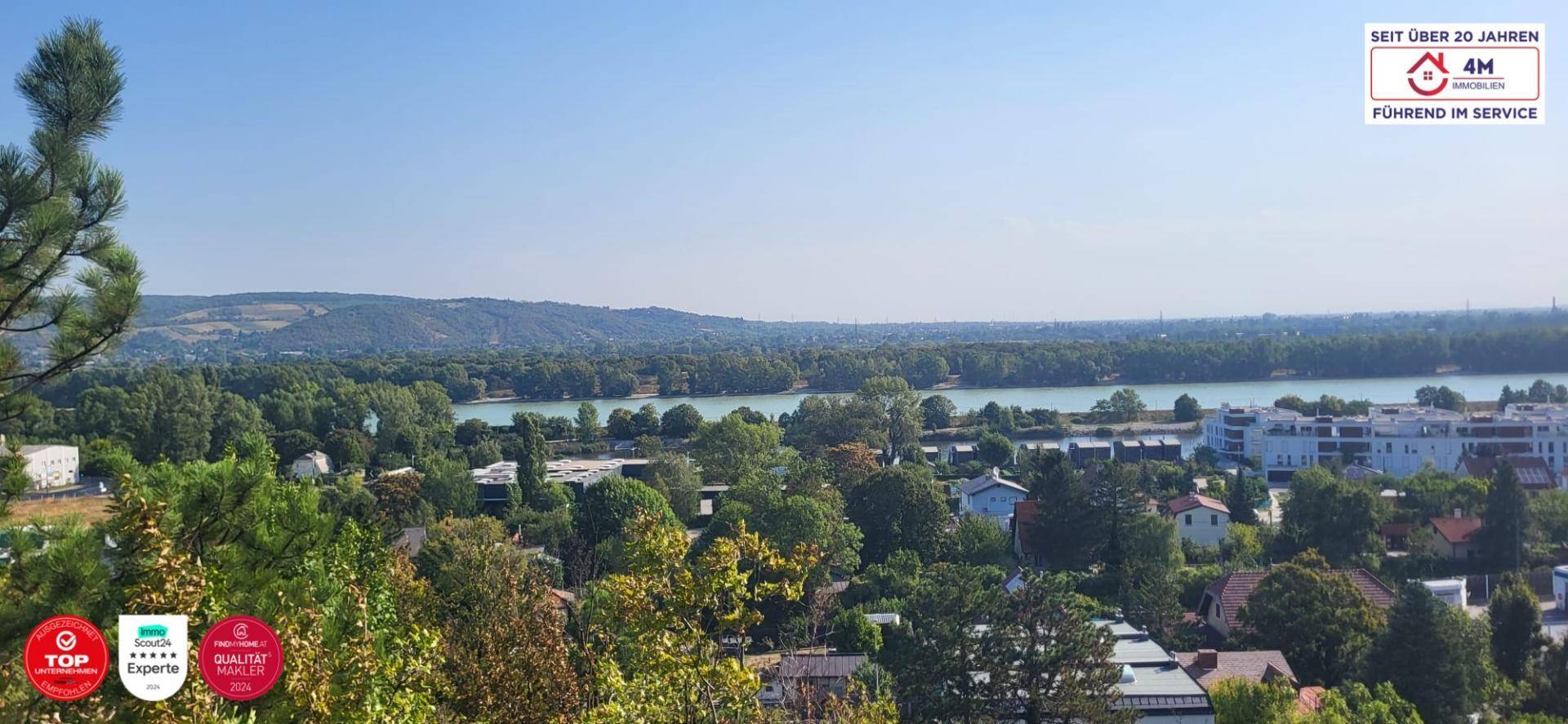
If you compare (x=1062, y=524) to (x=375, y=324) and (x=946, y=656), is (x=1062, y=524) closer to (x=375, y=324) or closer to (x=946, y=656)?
(x=946, y=656)

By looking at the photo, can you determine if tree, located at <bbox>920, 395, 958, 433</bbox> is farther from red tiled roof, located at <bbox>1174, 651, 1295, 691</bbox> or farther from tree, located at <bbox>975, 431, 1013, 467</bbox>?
red tiled roof, located at <bbox>1174, 651, 1295, 691</bbox>

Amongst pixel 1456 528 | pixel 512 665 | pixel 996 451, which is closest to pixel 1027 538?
pixel 1456 528

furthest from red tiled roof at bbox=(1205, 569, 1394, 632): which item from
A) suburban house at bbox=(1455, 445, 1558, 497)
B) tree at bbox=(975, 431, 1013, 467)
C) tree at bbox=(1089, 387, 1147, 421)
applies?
tree at bbox=(1089, 387, 1147, 421)

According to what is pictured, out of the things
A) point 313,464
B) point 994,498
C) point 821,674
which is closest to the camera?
point 821,674

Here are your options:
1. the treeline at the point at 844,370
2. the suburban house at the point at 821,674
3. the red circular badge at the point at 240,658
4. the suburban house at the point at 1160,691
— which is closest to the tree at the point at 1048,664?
the suburban house at the point at 1160,691

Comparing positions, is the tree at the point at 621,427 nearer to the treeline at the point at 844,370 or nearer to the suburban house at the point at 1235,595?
the treeline at the point at 844,370

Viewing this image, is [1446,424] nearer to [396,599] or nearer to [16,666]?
[396,599]

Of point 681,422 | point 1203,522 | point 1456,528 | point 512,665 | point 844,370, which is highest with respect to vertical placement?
point 512,665
